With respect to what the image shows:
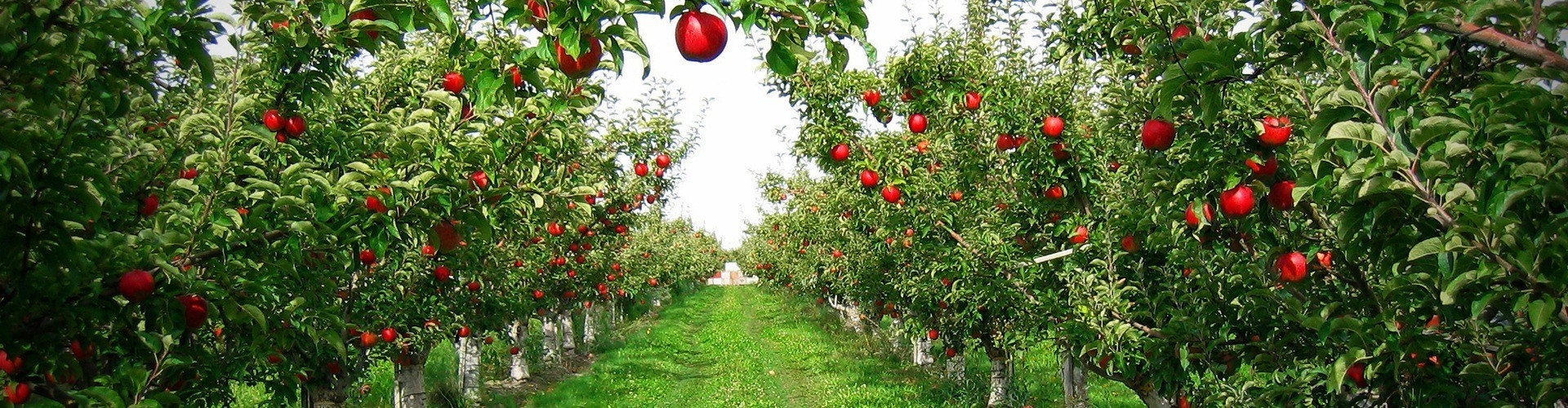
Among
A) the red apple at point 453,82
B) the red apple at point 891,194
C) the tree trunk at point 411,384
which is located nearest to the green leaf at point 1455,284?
the red apple at point 453,82

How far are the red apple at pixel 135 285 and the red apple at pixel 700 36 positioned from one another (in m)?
1.84

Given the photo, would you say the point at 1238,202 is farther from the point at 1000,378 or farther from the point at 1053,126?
the point at 1000,378

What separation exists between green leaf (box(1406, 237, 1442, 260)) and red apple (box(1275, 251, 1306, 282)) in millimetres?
940

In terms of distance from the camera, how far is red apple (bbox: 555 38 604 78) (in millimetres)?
1917

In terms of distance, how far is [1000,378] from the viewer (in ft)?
36.7

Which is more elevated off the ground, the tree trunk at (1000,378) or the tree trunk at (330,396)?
the tree trunk at (330,396)

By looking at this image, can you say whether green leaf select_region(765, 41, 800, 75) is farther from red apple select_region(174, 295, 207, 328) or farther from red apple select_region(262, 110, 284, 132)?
red apple select_region(262, 110, 284, 132)

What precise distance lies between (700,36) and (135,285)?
1919mm

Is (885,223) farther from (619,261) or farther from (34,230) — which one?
(619,261)

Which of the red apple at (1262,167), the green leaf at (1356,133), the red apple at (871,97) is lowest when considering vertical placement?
the green leaf at (1356,133)

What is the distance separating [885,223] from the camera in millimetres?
8180

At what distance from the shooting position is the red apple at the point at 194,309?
2.84m

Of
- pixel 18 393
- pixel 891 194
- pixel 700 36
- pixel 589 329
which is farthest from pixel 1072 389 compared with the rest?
pixel 589 329

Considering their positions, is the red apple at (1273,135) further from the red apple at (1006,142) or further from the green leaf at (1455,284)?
the red apple at (1006,142)
